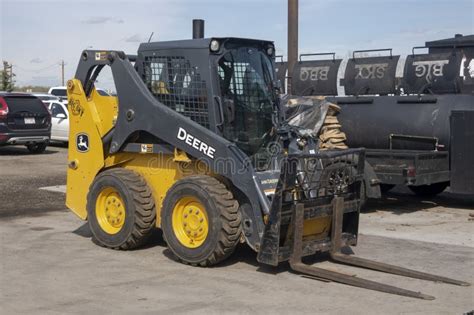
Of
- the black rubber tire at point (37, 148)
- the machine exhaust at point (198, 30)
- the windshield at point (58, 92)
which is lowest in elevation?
the black rubber tire at point (37, 148)

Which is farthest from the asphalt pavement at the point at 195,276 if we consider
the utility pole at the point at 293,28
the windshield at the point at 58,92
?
the windshield at the point at 58,92

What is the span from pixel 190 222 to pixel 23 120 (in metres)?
13.8

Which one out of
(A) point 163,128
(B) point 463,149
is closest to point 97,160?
(A) point 163,128

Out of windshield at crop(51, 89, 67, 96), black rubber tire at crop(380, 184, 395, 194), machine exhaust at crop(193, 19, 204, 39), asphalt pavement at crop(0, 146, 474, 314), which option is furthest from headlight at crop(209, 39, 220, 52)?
windshield at crop(51, 89, 67, 96)

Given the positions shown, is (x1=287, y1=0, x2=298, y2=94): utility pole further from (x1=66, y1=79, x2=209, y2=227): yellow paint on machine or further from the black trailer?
(x1=66, y1=79, x2=209, y2=227): yellow paint on machine

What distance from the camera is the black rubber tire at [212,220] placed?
23.7 feet

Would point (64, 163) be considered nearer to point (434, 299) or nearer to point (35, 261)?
point (35, 261)

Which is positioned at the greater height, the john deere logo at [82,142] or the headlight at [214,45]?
the headlight at [214,45]

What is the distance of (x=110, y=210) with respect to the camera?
845cm

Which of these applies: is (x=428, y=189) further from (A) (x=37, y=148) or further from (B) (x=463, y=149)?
(A) (x=37, y=148)

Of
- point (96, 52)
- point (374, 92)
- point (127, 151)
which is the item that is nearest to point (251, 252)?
point (127, 151)

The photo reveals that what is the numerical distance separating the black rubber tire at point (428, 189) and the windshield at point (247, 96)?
20.2 feet

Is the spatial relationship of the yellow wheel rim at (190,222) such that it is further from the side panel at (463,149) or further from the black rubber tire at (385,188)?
the black rubber tire at (385,188)

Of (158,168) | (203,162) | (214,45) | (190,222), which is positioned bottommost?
(190,222)
